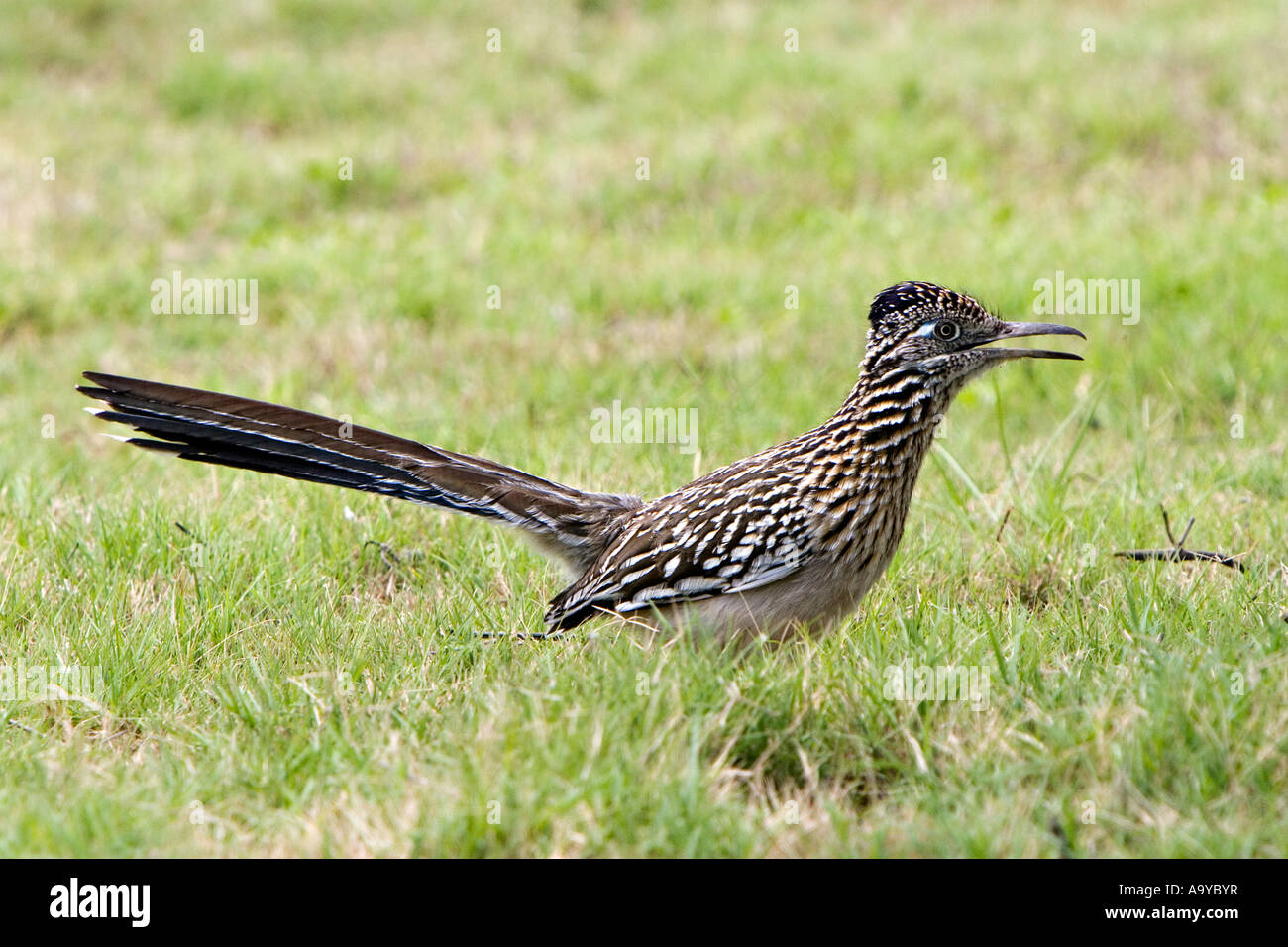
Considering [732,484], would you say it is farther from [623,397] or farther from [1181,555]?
[623,397]

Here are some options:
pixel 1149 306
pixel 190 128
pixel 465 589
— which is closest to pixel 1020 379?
pixel 1149 306

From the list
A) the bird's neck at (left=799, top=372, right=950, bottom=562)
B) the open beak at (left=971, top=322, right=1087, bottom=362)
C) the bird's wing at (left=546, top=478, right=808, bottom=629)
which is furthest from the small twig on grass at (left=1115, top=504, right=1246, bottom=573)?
the bird's wing at (left=546, top=478, right=808, bottom=629)

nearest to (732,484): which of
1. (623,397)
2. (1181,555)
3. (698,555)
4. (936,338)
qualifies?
(698,555)

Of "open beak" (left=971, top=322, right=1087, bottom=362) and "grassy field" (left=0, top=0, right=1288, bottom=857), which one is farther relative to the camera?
"open beak" (left=971, top=322, right=1087, bottom=362)

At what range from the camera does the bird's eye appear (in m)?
4.87

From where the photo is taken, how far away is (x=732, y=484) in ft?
16.2

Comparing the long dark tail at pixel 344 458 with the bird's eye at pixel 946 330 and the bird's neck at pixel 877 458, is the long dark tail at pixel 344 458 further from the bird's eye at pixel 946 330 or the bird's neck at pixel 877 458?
the bird's eye at pixel 946 330

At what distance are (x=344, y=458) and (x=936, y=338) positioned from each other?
208cm

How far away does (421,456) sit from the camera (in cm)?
525

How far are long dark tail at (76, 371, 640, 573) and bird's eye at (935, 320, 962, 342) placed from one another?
1346mm

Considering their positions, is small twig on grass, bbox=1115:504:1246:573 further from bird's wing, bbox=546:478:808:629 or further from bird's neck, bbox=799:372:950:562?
bird's wing, bbox=546:478:808:629

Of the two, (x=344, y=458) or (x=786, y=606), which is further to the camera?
(x=344, y=458)

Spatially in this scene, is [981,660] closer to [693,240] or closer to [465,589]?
[465,589]

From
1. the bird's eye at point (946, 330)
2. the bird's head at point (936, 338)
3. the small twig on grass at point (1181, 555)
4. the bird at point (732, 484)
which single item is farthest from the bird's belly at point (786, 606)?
the small twig on grass at point (1181, 555)
